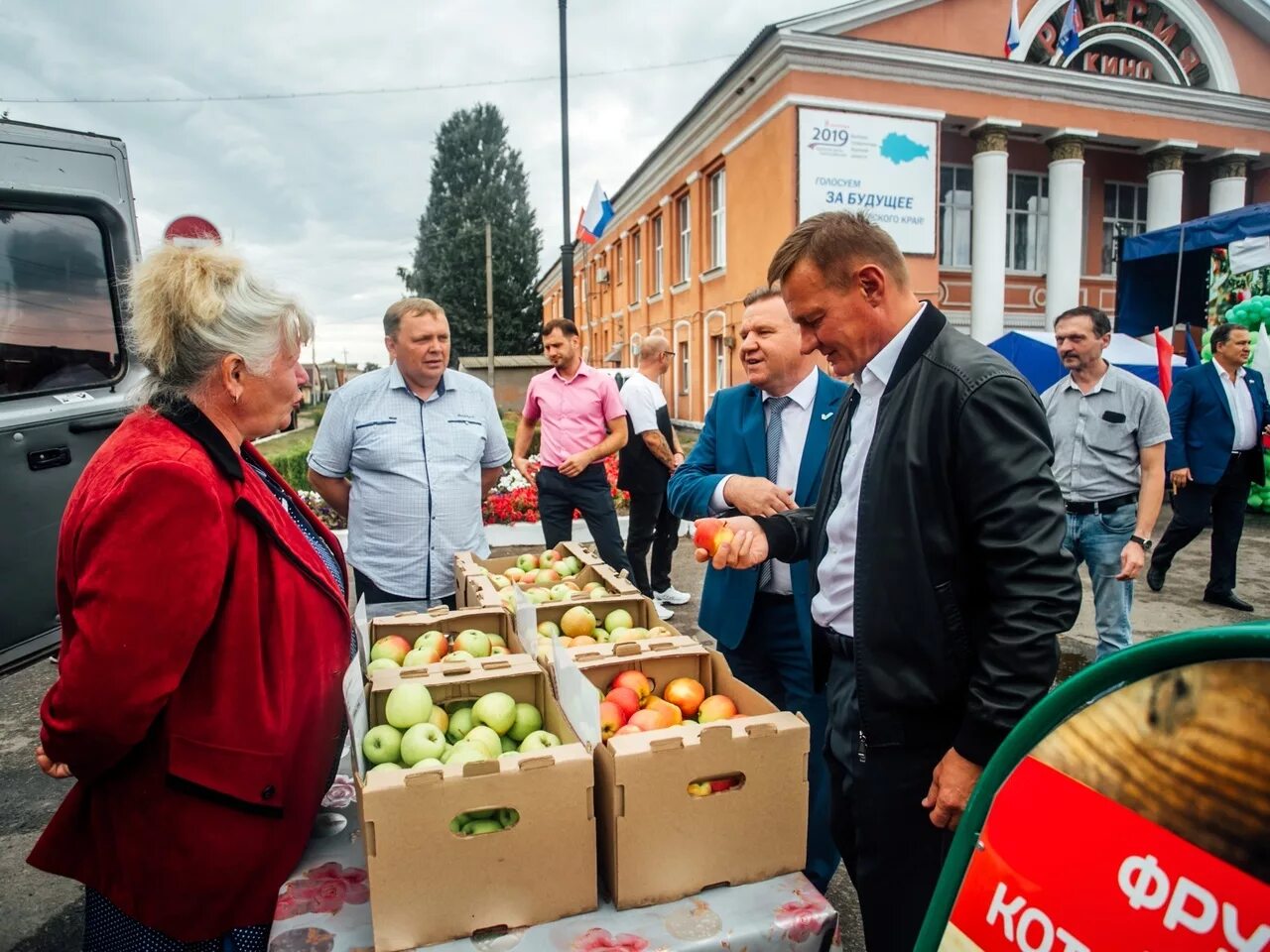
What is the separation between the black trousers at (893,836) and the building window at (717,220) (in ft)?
60.4

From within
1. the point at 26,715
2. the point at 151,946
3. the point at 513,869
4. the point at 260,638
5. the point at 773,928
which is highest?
the point at 260,638

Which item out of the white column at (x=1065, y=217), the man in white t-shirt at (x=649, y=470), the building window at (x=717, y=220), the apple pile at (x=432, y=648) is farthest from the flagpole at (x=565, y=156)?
the white column at (x=1065, y=217)

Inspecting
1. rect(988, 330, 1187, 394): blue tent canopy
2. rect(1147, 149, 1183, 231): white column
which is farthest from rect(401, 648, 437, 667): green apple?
rect(1147, 149, 1183, 231): white column

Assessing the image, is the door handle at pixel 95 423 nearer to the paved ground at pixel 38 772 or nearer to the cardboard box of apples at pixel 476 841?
the paved ground at pixel 38 772

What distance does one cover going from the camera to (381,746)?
172 centimetres

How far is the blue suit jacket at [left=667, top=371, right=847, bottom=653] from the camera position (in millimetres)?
2662

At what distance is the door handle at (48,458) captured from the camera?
3311 millimetres

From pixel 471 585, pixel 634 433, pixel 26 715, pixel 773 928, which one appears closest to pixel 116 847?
pixel 773 928

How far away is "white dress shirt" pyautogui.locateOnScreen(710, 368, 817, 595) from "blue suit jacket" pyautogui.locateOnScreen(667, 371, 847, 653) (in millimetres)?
26

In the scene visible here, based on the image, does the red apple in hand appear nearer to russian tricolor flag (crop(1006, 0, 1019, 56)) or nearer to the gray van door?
the gray van door

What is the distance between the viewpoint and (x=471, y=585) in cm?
298

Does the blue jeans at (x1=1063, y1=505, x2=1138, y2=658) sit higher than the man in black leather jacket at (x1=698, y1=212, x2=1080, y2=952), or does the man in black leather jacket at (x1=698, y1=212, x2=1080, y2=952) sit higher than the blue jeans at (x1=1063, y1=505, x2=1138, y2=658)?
the man in black leather jacket at (x1=698, y1=212, x2=1080, y2=952)

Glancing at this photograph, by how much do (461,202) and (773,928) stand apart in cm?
3944

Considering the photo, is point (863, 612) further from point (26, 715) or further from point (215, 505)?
point (26, 715)
